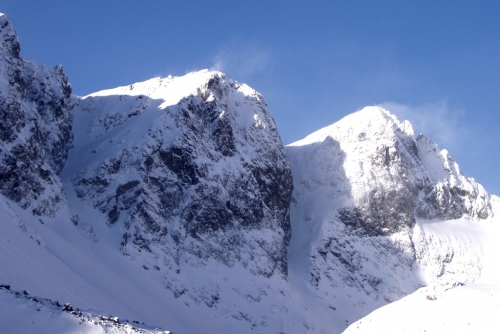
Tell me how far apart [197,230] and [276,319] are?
1820 centimetres

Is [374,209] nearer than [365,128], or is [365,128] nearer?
[374,209]

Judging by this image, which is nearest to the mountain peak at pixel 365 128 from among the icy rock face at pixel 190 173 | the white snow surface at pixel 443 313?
the icy rock face at pixel 190 173

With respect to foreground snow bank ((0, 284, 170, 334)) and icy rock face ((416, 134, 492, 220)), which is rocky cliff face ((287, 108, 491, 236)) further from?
foreground snow bank ((0, 284, 170, 334))

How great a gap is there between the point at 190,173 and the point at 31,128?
25.1 m

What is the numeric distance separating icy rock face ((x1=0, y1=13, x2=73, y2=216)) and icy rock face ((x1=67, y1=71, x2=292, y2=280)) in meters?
7.15

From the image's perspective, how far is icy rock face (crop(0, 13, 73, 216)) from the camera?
287 feet

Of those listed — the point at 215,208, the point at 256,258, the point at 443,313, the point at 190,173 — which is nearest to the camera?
the point at 443,313

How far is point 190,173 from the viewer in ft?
350

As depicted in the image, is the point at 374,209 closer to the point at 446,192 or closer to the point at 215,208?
the point at 446,192

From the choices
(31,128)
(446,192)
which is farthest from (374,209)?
(31,128)

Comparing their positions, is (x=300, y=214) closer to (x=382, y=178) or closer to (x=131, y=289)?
→ (x=382, y=178)

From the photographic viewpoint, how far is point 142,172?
102875mm

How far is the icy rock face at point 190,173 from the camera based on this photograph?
100 m

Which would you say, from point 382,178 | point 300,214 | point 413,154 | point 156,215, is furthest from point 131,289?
point 413,154
